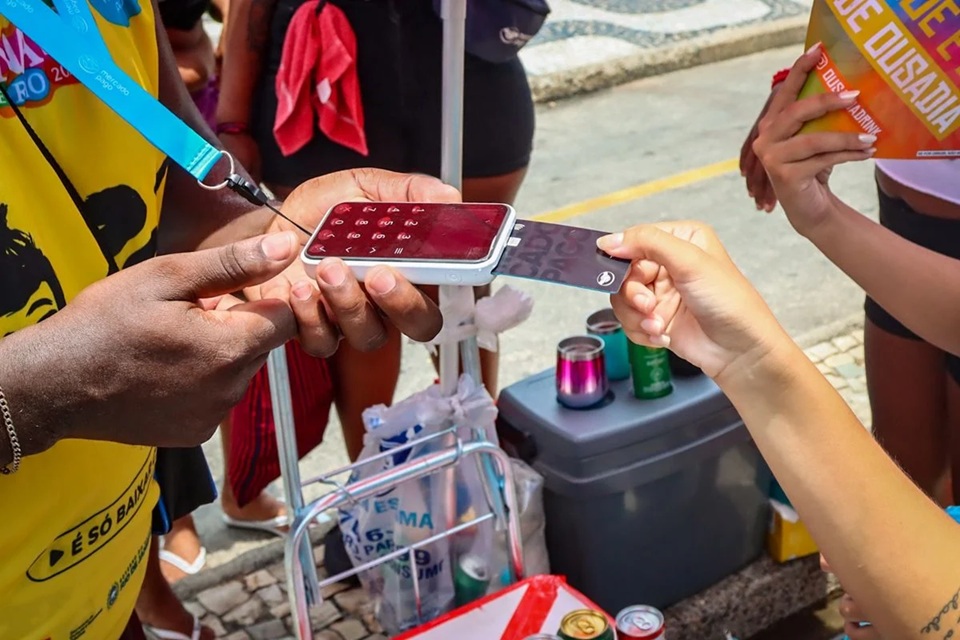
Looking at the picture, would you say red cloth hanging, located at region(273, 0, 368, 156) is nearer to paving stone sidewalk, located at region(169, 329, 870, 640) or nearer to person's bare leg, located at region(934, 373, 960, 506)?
paving stone sidewalk, located at region(169, 329, 870, 640)

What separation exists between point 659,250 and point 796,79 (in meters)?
0.61

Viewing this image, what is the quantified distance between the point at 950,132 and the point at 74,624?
1.29m

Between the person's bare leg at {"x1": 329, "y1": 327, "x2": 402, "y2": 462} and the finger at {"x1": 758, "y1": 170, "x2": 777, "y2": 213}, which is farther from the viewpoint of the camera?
the person's bare leg at {"x1": 329, "y1": 327, "x2": 402, "y2": 462}

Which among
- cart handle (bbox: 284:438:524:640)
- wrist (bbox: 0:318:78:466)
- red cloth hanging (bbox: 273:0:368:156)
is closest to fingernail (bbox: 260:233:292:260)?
wrist (bbox: 0:318:78:466)

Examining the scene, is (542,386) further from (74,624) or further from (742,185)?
(742,185)

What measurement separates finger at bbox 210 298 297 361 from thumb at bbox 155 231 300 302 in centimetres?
4

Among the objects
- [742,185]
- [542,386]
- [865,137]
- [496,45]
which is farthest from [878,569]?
[742,185]

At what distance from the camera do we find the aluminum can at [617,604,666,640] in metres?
1.74

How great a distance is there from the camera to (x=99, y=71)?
1119 millimetres

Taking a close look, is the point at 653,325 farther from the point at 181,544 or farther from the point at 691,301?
the point at 181,544

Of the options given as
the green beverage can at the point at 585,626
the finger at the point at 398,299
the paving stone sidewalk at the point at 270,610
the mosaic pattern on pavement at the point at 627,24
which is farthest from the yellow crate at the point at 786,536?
the mosaic pattern on pavement at the point at 627,24

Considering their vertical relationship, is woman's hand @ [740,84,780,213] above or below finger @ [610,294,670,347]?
below

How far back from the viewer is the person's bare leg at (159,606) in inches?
87.4

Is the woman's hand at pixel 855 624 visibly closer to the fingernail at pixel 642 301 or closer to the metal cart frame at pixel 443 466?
the fingernail at pixel 642 301
